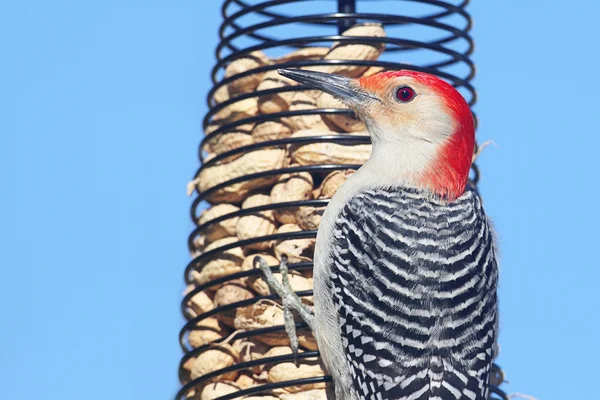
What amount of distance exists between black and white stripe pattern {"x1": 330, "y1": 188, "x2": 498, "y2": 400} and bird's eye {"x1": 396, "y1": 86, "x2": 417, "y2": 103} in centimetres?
48

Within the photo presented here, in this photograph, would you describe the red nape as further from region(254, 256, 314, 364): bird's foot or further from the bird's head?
region(254, 256, 314, 364): bird's foot

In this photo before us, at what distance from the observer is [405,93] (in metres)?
10.9

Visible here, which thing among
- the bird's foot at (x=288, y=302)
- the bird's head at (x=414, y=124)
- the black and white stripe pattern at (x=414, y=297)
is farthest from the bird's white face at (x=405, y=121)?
the bird's foot at (x=288, y=302)

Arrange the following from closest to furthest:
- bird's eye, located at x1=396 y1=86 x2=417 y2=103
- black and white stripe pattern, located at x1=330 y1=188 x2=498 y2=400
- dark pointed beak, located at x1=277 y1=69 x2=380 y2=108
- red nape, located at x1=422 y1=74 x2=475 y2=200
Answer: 1. black and white stripe pattern, located at x1=330 y1=188 x2=498 y2=400
2. dark pointed beak, located at x1=277 y1=69 x2=380 y2=108
3. red nape, located at x1=422 y1=74 x2=475 y2=200
4. bird's eye, located at x1=396 y1=86 x2=417 y2=103

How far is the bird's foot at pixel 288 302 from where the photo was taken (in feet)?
34.9

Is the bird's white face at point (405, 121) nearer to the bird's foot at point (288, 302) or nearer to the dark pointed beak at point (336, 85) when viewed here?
the dark pointed beak at point (336, 85)

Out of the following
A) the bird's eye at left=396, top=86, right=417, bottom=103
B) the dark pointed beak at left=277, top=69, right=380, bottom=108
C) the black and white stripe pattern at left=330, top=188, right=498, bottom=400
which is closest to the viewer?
the black and white stripe pattern at left=330, top=188, right=498, bottom=400

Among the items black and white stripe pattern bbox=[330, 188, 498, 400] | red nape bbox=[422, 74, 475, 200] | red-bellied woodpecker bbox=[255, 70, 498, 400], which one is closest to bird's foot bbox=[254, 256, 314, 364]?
red-bellied woodpecker bbox=[255, 70, 498, 400]

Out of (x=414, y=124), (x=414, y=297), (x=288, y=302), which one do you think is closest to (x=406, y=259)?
(x=414, y=297)

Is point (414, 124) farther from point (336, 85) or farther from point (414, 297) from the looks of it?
point (414, 297)

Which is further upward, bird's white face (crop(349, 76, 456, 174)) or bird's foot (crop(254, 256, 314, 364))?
bird's white face (crop(349, 76, 456, 174))

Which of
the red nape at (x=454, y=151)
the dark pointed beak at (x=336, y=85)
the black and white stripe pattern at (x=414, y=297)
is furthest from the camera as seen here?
the red nape at (x=454, y=151)

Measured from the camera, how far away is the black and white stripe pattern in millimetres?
10250

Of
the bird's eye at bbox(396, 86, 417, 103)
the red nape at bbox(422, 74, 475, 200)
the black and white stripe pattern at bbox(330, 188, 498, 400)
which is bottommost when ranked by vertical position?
the black and white stripe pattern at bbox(330, 188, 498, 400)
